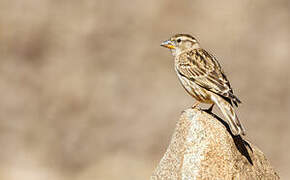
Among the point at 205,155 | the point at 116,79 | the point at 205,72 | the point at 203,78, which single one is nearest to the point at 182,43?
the point at 205,72

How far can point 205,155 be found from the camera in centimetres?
930

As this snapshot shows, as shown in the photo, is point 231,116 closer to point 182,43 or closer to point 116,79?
point 182,43

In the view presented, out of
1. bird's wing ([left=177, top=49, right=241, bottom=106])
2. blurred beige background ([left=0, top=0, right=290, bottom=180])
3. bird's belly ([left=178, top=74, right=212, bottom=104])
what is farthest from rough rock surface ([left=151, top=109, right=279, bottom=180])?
blurred beige background ([left=0, top=0, right=290, bottom=180])

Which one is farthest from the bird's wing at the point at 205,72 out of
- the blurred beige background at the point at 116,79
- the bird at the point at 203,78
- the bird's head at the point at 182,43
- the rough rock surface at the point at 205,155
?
the blurred beige background at the point at 116,79

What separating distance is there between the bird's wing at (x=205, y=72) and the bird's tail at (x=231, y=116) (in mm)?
85

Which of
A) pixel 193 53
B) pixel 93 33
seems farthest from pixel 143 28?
pixel 193 53

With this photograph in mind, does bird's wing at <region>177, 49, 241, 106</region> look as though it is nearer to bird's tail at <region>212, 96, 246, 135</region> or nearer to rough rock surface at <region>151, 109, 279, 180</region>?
bird's tail at <region>212, 96, 246, 135</region>

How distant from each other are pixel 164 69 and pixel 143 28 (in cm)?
195

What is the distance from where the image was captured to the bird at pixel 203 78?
10906 mm

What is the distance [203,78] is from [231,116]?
48.1 inches

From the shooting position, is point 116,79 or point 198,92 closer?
point 198,92

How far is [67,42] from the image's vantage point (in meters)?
26.7

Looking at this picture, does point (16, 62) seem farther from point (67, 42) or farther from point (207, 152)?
point (207, 152)

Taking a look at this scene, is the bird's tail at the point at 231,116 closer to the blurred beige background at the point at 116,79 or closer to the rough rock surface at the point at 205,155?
the rough rock surface at the point at 205,155
